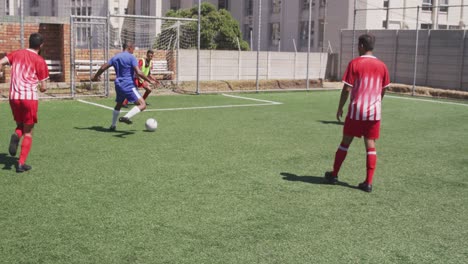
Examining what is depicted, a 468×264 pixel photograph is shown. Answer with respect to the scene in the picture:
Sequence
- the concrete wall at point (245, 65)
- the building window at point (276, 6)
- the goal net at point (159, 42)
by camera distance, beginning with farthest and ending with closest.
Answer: the building window at point (276, 6) → the concrete wall at point (245, 65) → the goal net at point (159, 42)

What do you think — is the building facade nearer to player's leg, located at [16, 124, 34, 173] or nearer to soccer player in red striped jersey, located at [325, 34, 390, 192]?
player's leg, located at [16, 124, 34, 173]

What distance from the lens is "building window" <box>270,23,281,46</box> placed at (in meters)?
46.1

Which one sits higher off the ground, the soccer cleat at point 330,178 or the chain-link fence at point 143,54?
the chain-link fence at point 143,54

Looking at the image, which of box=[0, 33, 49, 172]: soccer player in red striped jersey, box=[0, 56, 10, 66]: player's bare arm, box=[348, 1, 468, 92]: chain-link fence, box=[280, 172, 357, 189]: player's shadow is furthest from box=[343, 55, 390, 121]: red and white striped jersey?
box=[348, 1, 468, 92]: chain-link fence

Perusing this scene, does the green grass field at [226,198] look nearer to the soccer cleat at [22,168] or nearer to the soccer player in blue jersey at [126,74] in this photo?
the soccer cleat at [22,168]

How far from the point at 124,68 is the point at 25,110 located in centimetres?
371

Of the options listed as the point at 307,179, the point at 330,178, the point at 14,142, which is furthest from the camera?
the point at 14,142

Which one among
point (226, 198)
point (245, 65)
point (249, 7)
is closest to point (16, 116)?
point (226, 198)

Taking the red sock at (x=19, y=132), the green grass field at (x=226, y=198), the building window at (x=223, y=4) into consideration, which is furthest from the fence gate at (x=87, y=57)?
the building window at (x=223, y=4)

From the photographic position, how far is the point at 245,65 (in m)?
26.8

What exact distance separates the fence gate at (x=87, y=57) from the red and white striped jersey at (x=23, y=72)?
970 cm

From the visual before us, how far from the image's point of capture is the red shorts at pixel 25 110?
762cm

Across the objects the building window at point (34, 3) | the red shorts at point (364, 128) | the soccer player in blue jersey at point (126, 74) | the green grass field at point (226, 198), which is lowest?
the green grass field at point (226, 198)

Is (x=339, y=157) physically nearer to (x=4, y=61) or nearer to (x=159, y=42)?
(x=4, y=61)
